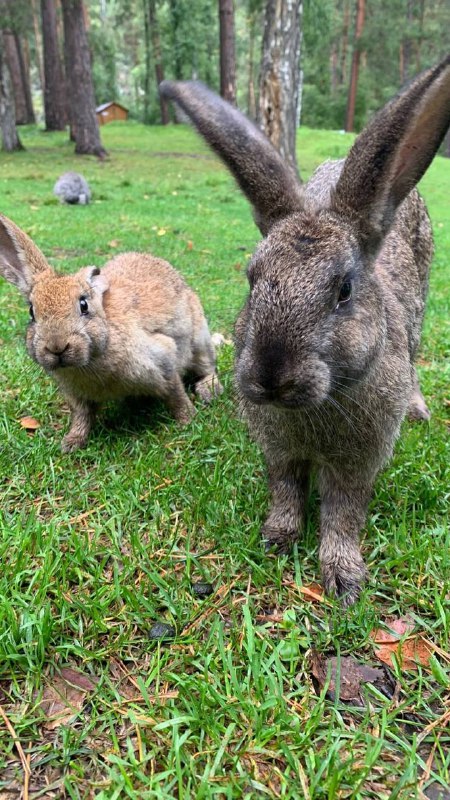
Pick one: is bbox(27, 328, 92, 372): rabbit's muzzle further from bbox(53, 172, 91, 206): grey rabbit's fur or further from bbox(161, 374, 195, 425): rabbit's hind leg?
bbox(53, 172, 91, 206): grey rabbit's fur

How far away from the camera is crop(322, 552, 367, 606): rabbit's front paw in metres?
2.38

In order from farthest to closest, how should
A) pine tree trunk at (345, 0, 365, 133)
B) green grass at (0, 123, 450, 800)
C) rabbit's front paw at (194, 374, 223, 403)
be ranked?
pine tree trunk at (345, 0, 365, 133)
rabbit's front paw at (194, 374, 223, 403)
green grass at (0, 123, 450, 800)

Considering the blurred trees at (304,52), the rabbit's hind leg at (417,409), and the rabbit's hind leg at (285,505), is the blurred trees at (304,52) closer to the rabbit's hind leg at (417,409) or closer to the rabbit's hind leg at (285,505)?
the rabbit's hind leg at (417,409)

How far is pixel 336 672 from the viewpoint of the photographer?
6.68 feet

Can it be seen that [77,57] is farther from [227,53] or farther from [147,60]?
[147,60]

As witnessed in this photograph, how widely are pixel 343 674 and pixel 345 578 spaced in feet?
1.39

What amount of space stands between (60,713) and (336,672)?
883 mm

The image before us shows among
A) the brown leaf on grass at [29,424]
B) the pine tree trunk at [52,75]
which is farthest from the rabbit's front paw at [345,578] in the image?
the pine tree trunk at [52,75]

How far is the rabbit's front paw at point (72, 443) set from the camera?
11.1ft

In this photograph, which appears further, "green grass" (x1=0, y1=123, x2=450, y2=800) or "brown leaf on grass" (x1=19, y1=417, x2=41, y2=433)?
"brown leaf on grass" (x1=19, y1=417, x2=41, y2=433)

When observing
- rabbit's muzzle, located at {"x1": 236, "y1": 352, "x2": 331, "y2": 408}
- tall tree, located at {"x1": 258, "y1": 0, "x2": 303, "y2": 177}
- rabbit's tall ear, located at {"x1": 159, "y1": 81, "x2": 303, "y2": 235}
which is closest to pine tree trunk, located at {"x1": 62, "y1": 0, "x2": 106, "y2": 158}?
tall tree, located at {"x1": 258, "y1": 0, "x2": 303, "y2": 177}

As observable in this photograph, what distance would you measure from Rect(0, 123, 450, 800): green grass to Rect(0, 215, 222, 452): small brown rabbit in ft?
0.69

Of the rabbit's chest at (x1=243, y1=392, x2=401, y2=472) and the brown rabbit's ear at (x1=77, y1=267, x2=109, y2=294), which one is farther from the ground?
the brown rabbit's ear at (x1=77, y1=267, x2=109, y2=294)

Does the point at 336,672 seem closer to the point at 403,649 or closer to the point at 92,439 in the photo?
the point at 403,649
